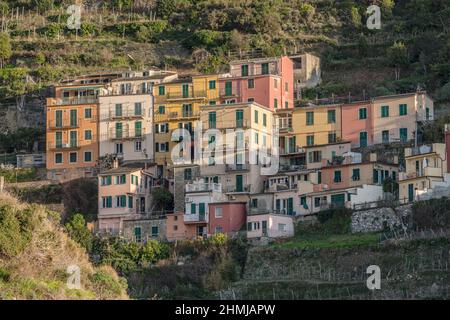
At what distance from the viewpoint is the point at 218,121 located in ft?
326

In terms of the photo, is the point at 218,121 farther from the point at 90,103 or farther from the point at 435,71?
the point at 435,71

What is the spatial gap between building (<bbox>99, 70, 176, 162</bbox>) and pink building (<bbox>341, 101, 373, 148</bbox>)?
1277cm

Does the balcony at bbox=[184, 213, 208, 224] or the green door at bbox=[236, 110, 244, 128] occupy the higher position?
the green door at bbox=[236, 110, 244, 128]

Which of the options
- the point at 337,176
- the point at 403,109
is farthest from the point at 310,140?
the point at 337,176

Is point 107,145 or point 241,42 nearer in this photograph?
point 107,145

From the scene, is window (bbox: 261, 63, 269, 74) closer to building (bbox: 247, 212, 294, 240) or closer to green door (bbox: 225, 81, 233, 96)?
green door (bbox: 225, 81, 233, 96)

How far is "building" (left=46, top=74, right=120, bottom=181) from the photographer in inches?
4097

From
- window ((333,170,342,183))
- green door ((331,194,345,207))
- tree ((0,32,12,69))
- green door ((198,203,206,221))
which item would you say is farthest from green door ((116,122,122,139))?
tree ((0,32,12,69))

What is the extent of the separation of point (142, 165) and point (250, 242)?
47.1ft

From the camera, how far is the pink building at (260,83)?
104625 mm

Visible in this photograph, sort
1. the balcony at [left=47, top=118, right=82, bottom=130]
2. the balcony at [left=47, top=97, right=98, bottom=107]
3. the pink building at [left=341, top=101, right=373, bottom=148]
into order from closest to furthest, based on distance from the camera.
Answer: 1. the pink building at [left=341, top=101, right=373, bottom=148]
2. the balcony at [left=47, top=118, right=82, bottom=130]
3. the balcony at [left=47, top=97, right=98, bottom=107]

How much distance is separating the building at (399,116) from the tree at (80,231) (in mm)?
18935

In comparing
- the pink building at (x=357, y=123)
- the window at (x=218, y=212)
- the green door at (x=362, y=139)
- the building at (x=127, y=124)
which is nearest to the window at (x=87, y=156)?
the building at (x=127, y=124)
